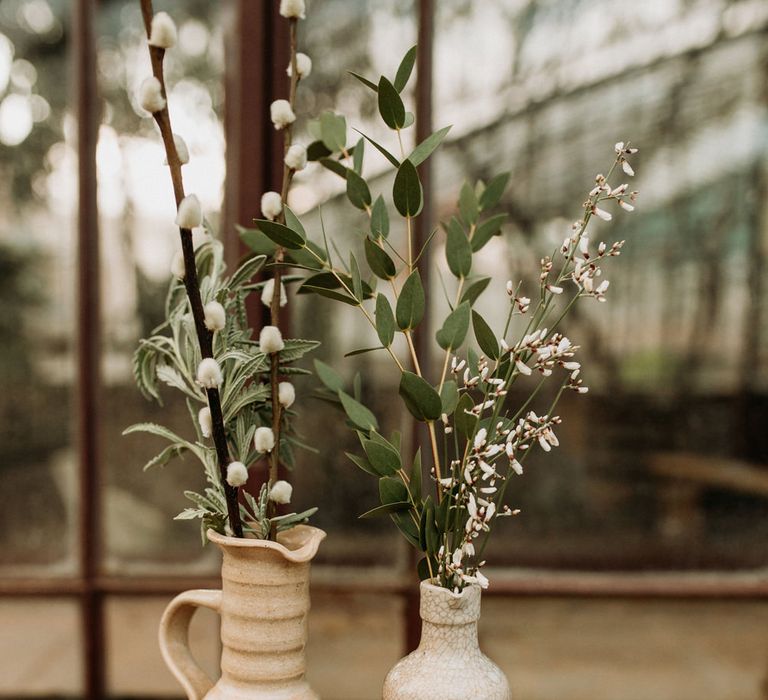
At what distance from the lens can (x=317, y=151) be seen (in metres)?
0.96

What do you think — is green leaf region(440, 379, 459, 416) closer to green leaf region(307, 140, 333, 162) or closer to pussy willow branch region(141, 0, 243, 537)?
pussy willow branch region(141, 0, 243, 537)

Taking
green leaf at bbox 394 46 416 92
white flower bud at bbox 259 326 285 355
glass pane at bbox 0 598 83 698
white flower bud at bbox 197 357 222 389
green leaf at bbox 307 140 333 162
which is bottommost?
glass pane at bbox 0 598 83 698

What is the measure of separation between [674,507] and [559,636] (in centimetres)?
31

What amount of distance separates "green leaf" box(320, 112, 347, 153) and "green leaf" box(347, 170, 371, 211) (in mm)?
79

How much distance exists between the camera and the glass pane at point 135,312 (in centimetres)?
132

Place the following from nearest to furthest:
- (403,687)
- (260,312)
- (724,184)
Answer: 1. (403,687)
2. (260,312)
3. (724,184)

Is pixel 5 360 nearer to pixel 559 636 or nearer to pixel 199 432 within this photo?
pixel 199 432

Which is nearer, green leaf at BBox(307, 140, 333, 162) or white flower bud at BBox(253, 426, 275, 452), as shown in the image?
white flower bud at BBox(253, 426, 275, 452)

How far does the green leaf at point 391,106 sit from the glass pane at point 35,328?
2.45 ft

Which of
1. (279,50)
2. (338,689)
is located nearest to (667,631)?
(338,689)

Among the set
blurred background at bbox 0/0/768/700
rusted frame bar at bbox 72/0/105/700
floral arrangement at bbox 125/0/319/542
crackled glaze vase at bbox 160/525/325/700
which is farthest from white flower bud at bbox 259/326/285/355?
rusted frame bar at bbox 72/0/105/700

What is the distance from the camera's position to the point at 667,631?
4.32 ft

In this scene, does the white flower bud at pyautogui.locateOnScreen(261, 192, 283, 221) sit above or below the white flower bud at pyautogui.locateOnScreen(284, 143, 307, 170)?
below

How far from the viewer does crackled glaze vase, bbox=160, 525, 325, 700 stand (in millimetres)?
797
